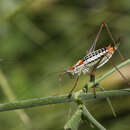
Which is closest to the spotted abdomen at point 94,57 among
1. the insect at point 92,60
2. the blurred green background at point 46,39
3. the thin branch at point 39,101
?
the insect at point 92,60

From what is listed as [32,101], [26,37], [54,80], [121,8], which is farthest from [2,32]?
[32,101]

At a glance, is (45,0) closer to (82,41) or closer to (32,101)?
(82,41)

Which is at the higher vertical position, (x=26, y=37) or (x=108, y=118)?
(x=26, y=37)

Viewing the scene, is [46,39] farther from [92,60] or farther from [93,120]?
[93,120]

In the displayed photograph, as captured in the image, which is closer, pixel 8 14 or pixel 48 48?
pixel 8 14

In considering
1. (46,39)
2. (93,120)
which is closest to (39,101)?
(93,120)

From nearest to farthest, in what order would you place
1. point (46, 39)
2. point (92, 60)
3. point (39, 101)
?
1. point (39, 101)
2. point (92, 60)
3. point (46, 39)

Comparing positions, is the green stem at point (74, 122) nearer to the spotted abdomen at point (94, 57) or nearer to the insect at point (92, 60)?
the insect at point (92, 60)

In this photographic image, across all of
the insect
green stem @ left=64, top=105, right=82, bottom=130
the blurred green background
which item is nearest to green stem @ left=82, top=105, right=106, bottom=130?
green stem @ left=64, top=105, right=82, bottom=130

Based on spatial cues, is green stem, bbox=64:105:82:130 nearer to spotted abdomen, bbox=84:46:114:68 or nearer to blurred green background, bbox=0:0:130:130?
spotted abdomen, bbox=84:46:114:68
